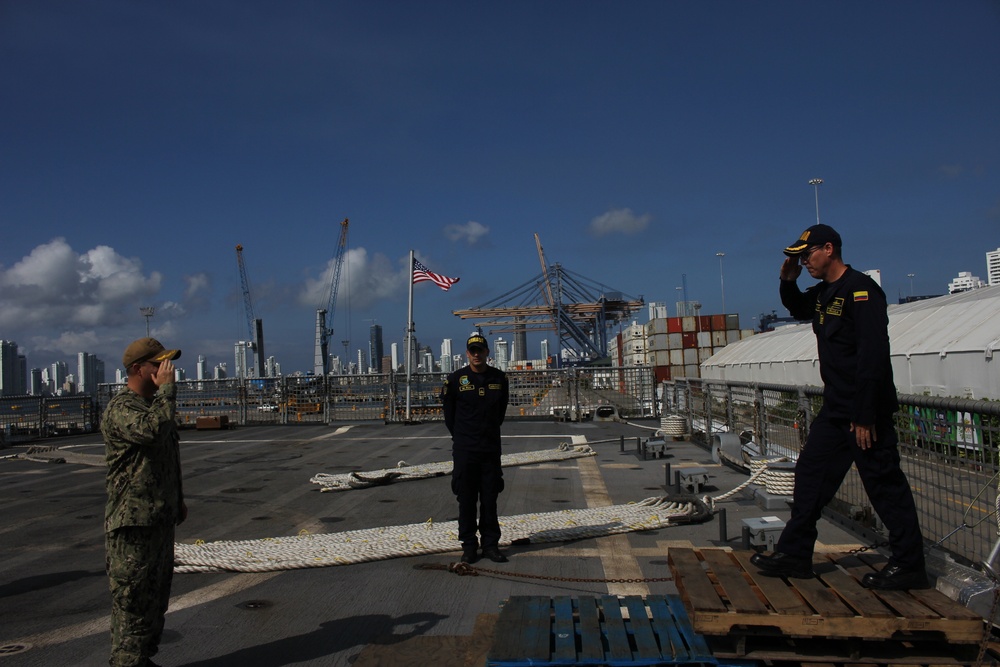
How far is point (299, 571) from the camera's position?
604cm

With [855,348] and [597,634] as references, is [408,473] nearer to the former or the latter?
[597,634]

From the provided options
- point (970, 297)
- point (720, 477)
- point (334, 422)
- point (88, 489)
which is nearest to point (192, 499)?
point (88, 489)

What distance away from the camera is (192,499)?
9758 millimetres

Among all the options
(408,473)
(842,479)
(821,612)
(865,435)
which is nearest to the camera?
(821,612)

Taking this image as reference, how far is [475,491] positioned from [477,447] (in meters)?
0.38

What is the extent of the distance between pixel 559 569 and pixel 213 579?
2.79 m

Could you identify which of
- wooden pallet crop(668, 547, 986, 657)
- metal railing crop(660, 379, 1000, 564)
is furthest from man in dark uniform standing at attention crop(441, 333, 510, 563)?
metal railing crop(660, 379, 1000, 564)

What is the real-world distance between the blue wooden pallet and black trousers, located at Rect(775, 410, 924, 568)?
86 cm

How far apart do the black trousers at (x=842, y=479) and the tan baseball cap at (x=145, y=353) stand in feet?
11.7

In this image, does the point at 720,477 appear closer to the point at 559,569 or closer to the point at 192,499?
the point at 559,569

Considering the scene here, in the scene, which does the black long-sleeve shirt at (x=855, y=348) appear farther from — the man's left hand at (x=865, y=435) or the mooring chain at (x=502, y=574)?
the mooring chain at (x=502, y=574)

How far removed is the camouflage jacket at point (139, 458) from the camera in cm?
360

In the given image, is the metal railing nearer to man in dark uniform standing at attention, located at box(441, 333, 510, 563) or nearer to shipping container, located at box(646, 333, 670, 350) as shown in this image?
man in dark uniform standing at attention, located at box(441, 333, 510, 563)

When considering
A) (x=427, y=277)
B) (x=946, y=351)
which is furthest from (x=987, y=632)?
(x=427, y=277)
